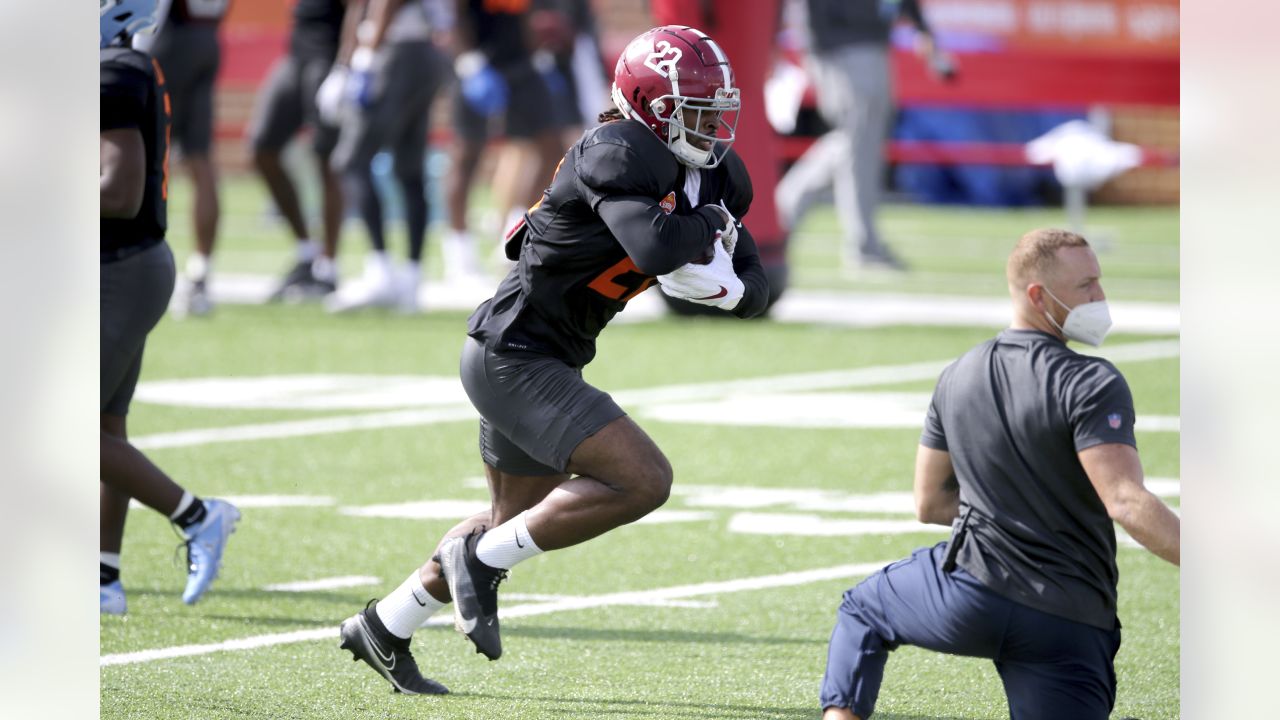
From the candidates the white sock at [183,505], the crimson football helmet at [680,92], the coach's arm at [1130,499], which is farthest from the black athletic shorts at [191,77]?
the coach's arm at [1130,499]

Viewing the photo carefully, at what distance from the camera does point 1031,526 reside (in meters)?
3.99

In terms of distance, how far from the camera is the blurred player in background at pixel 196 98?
12.3m

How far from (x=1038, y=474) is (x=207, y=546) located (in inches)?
111

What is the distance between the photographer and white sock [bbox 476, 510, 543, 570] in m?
4.80

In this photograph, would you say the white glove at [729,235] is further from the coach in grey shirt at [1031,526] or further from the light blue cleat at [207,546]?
the light blue cleat at [207,546]

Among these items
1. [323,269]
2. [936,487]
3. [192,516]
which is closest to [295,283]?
[323,269]

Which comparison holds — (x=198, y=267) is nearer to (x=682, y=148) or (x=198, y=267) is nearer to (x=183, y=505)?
(x=183, y=505)

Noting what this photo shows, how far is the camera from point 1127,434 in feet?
12.6
